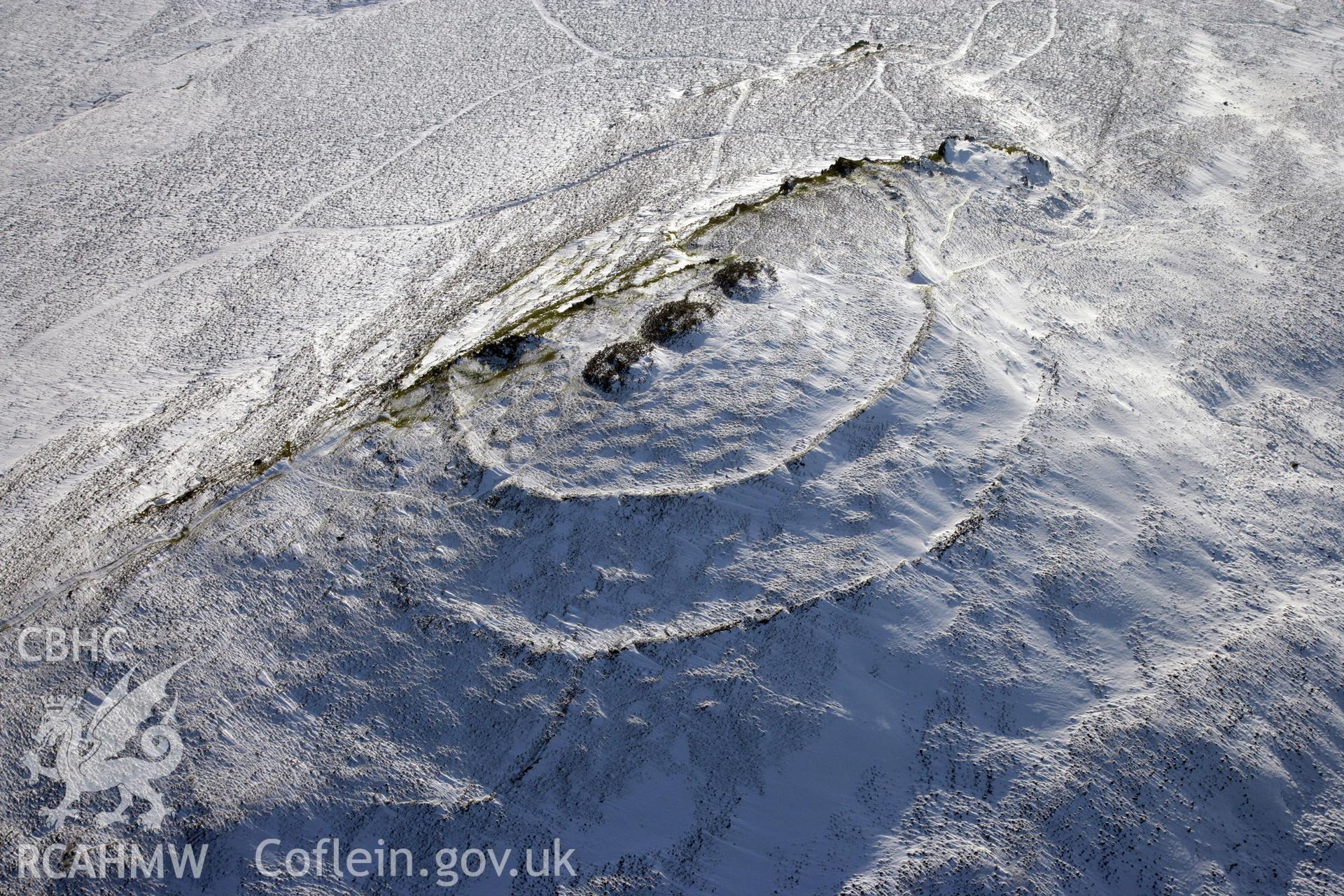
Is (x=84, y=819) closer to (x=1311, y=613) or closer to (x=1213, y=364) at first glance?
(x=1311, y=613)

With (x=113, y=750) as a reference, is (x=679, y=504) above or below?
above

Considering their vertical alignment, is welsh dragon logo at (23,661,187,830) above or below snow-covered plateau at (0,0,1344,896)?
below

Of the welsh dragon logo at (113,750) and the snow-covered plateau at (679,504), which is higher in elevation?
the snow-covered plateau at (679,504)

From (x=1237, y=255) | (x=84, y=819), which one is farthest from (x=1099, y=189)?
(x=84, y=819)
